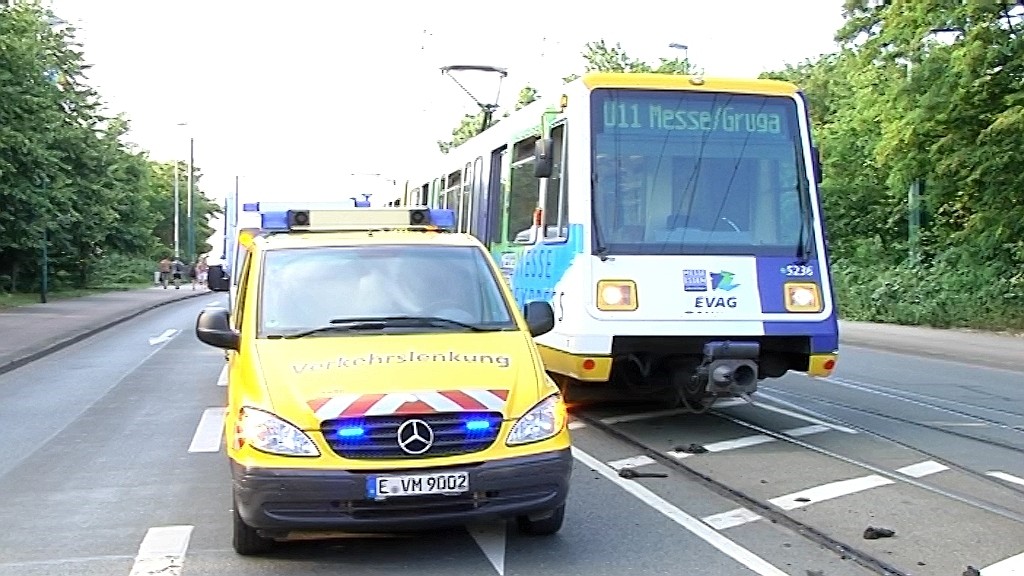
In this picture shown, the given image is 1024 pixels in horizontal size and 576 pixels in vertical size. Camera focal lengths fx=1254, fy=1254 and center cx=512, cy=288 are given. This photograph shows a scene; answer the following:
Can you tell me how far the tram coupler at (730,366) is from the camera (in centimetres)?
1041

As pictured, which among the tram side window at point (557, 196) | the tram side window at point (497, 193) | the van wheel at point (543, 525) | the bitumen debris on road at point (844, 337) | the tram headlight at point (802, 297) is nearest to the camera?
the van wheel at point (543, 525)

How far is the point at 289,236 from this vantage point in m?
8.45

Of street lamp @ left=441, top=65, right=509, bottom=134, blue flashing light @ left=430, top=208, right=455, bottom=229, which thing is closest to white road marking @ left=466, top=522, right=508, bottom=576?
blue flashing light @ left=430, top=208, right=455, bottom=229

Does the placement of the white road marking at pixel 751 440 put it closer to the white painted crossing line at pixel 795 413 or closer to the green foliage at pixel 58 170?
the white painted crossing line at pixel 795 413

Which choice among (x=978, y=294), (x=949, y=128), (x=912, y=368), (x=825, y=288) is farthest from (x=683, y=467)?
(x=978, y=294)

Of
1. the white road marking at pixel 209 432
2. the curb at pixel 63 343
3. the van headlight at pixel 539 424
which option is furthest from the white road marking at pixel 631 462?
the curb at pixel 63 343

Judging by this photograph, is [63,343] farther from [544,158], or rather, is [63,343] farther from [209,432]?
[544,158]

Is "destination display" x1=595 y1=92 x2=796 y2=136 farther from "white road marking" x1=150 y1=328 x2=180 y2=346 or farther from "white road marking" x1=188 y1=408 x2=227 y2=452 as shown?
"white road marking" x1=150 y1=328 x2=180 y2=346

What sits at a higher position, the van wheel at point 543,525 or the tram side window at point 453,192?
the tram side window at point 453,192

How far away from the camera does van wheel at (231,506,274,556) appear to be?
6.75 meters

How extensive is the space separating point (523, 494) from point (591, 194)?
472 centimetres

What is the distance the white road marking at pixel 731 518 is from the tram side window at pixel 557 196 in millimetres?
3749

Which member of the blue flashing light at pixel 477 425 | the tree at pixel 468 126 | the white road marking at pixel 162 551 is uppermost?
the tree at pixel 468 126

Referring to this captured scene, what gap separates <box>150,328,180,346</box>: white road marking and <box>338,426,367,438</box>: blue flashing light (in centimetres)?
1834
